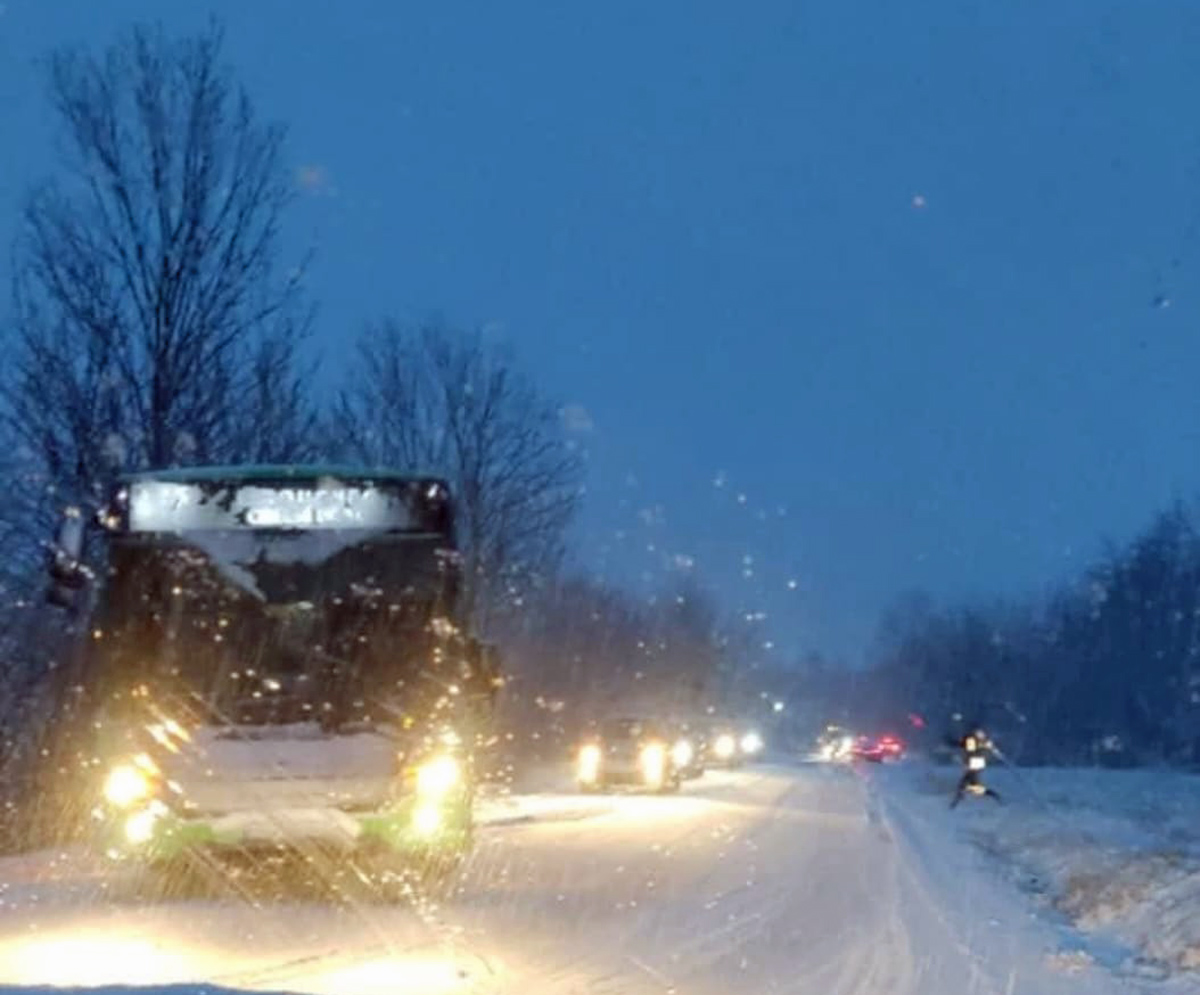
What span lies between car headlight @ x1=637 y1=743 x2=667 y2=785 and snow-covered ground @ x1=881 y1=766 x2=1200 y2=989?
6.21 m

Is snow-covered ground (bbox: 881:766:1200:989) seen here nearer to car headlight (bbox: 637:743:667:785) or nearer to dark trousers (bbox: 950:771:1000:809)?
dark trousers (bbox: 950:771:1000:809)

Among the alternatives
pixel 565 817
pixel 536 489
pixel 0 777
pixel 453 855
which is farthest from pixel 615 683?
pixel 453 855

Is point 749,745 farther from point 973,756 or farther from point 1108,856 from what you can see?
point 1108,856

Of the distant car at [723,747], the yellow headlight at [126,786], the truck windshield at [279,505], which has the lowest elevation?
the yellow headlight at [126,786]

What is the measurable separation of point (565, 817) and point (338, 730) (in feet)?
58.9

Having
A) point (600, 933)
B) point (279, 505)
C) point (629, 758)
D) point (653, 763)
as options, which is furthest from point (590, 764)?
point (600, 933)

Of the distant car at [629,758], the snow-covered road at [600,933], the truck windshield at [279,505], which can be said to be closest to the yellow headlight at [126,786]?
the snow-covered road at [600,933]

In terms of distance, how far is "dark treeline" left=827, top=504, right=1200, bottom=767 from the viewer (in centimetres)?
9694

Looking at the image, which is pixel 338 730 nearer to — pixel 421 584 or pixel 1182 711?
pixel 421 584

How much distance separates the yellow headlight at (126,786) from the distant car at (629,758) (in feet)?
111

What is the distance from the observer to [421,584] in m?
18.4

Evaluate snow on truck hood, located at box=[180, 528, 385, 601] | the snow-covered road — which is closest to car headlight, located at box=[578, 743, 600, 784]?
the snow-covered road

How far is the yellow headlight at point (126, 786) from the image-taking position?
57.1 feet

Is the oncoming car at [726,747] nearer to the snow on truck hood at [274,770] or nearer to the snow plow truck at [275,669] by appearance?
the snow plow truck at [275,669]
